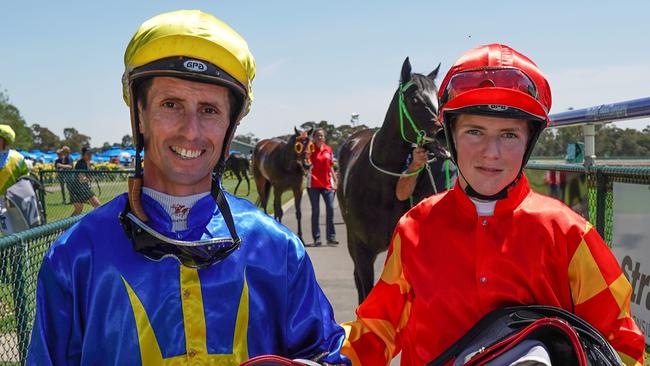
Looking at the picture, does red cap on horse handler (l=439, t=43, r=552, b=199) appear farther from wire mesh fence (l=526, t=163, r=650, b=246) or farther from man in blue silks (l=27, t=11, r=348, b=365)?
wire mesh fence (l=526, t=163, r=650, b=246)

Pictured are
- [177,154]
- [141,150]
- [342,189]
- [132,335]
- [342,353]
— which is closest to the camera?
[132,335]

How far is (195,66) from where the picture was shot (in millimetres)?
1593

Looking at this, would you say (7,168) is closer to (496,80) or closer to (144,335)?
(144,335)

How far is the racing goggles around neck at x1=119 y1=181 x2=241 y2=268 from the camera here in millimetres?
1549

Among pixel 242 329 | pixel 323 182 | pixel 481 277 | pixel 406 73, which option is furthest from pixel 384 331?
pixel 323 182

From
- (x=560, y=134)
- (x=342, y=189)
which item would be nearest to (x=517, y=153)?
(x=342, y=189)

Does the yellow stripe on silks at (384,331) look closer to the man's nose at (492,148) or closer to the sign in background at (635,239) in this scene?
the man's nose at (492,148)

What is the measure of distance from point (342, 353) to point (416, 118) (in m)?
2.72

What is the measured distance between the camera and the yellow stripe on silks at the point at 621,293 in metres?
1.72

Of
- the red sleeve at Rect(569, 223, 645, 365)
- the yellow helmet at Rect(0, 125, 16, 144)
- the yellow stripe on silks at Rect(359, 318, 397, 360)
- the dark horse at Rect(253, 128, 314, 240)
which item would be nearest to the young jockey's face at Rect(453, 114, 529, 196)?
the red sleeve at Rect(569, 223, 645, 365)

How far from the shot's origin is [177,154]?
1653 millimetres

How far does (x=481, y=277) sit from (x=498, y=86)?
0.61 meters

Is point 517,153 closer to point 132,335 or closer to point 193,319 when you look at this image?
point 193,319

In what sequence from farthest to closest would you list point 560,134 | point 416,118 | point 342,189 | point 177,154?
point 560,134, point 342,189, point 416,118, point 177,154
